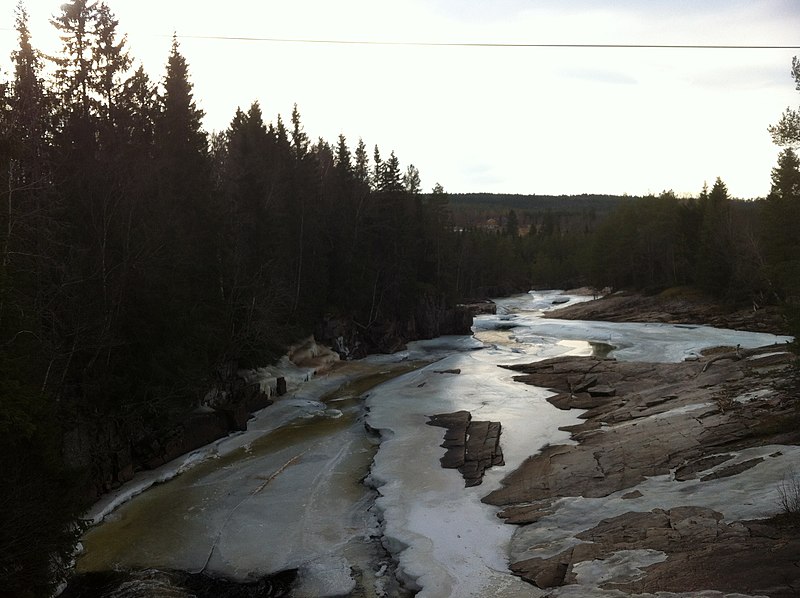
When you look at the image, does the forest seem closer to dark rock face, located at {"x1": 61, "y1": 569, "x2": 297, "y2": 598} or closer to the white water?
dark rock face, located at {"x1": 61, "y1": 569, "x2": 297, "y2": 598}

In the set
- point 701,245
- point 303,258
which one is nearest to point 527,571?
point 303,258

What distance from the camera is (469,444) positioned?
1908 cm

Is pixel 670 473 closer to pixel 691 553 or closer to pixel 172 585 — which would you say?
pixel 691 553

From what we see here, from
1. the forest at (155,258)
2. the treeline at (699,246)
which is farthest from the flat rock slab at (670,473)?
the treeline at (699,246)

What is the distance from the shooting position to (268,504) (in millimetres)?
15234

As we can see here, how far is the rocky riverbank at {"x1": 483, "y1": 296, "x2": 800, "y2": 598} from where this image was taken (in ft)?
28.9

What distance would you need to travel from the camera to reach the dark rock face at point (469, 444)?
55.6ft

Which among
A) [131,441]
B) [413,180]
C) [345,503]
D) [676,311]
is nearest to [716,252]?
[676,311]

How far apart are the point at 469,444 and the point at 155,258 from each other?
1183 cm

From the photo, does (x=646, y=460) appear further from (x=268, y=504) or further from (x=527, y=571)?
(x=268, y=504)

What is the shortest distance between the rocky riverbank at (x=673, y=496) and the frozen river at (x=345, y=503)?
2.93 ft

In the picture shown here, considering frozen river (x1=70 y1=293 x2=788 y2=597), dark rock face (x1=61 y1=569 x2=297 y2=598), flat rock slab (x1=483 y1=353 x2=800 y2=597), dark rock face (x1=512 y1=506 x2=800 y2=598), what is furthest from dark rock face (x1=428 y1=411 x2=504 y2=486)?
dark rock face (x1=61 y1=569 x2=297 y2=598)

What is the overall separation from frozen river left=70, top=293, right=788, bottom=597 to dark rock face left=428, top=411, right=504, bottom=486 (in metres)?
0.33

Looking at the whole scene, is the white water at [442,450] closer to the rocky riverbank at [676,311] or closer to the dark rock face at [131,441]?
the rocky riverbank at [676,311]
